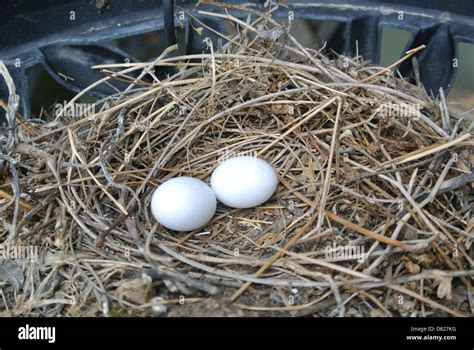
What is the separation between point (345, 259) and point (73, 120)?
0.86 meters

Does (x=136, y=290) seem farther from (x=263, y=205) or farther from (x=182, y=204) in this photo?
(x=263, y=205)

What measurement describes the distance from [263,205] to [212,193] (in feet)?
0.49

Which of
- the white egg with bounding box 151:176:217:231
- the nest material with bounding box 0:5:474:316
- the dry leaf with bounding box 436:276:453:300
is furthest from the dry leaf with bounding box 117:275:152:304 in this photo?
the dry leaf with bounding box 436:276:453:300

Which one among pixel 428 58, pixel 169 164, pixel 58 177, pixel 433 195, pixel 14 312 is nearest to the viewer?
pixel 14 312

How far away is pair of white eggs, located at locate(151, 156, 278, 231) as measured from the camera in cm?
141

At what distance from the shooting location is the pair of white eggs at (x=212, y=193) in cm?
141

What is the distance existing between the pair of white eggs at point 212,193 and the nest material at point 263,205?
2.3 inches

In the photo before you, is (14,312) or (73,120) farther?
(73,120)

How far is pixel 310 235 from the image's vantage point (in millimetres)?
1397

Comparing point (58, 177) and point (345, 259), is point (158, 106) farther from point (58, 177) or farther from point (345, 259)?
point (345, 259)

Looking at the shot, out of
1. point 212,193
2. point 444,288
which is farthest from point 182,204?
point 444,288

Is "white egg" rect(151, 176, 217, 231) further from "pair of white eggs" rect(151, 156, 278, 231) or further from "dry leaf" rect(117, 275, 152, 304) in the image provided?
"dry leaf" rect(117, 275, 152, 304)

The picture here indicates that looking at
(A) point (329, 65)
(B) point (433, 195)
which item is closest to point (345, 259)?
(B) point (433, 195)

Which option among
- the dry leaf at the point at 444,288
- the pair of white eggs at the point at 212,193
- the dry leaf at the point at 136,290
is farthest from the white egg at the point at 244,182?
the dry leaf at the point at 444,288
